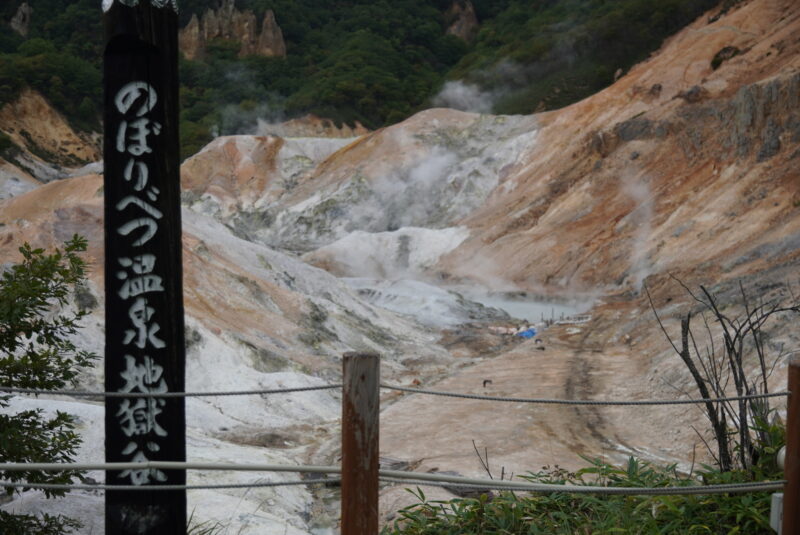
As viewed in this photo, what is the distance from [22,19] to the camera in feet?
251

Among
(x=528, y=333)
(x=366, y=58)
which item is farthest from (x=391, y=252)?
(x=366, y=58)

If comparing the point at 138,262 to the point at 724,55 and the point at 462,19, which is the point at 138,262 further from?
the point at 462,19

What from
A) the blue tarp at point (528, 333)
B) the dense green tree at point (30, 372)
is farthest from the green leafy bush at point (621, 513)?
the blue tarp at point (528, 333)

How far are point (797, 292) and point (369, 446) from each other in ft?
43.0

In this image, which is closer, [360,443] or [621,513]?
[360,443]

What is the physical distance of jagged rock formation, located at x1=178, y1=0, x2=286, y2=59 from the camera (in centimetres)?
8338

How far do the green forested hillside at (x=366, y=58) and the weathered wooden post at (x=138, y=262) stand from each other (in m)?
45.0

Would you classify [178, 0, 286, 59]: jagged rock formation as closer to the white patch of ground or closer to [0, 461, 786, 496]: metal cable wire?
the white patch of ground

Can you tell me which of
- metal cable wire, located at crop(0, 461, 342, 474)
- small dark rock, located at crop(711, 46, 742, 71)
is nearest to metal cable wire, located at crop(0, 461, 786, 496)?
metal cable wire, located at crop(0, 461, 342, 474)

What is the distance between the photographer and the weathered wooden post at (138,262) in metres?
3.68

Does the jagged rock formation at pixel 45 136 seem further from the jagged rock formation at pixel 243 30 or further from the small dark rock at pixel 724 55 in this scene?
the small dark rock at pixel 724 55

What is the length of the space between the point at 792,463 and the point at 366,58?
76586mm

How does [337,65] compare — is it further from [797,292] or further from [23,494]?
[23,494]

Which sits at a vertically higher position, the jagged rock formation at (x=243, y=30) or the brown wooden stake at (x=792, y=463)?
the jagged rock formation at (x=243, y=30)
